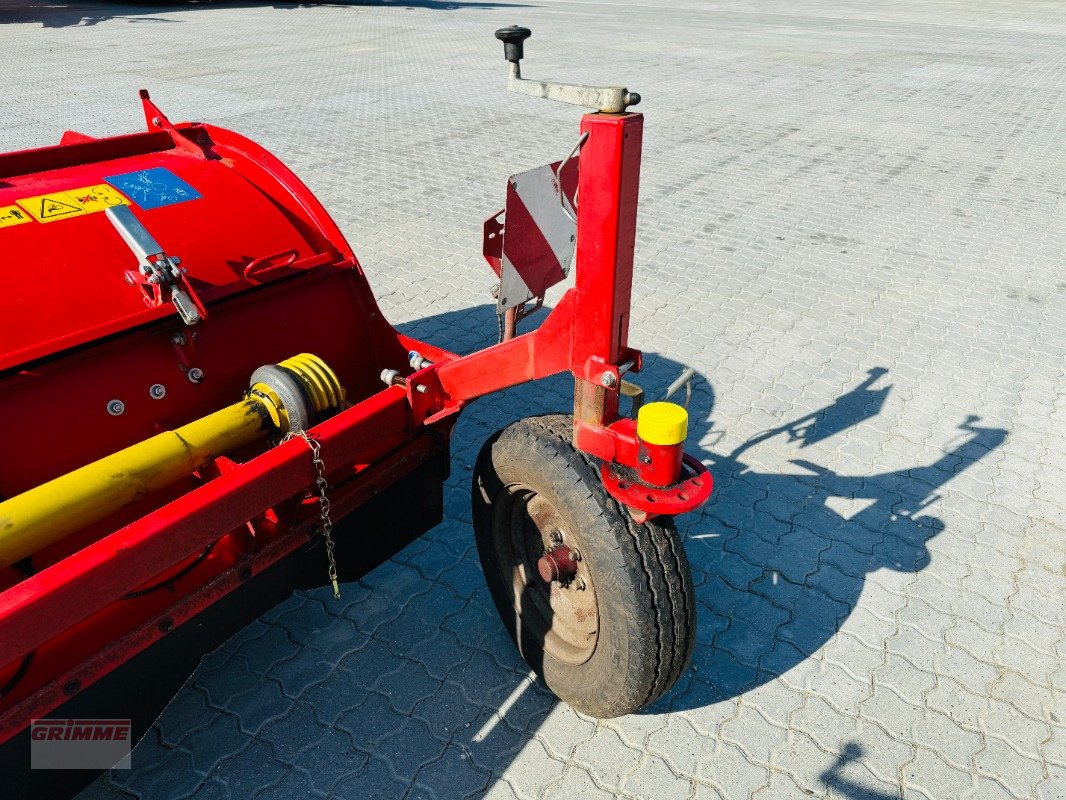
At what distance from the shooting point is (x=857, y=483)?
3744mm

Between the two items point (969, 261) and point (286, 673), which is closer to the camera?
point (286, 673)

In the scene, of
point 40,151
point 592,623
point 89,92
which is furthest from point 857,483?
point 89,92

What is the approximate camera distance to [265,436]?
8.10ft

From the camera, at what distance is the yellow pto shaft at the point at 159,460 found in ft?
6.36

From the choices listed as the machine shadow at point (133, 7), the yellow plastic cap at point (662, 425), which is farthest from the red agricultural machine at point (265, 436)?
the machine shadow at point (133, 7)

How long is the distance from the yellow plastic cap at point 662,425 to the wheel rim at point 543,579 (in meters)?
0.50

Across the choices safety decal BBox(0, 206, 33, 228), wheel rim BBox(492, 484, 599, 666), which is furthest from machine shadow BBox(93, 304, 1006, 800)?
safety decal BBox(0, 206, 33, 228)

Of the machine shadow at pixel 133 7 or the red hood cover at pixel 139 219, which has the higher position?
the red hood cover at pixel 139 219

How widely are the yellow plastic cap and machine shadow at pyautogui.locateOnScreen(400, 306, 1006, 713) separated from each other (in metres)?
1.18

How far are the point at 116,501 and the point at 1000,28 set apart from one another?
875 inches

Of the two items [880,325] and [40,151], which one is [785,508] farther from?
[40,151]

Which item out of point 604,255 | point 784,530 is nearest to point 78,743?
point 604,255

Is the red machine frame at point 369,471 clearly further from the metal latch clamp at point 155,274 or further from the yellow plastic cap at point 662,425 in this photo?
the metal latch clamp at point 155,274

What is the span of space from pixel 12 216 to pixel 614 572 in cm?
213
